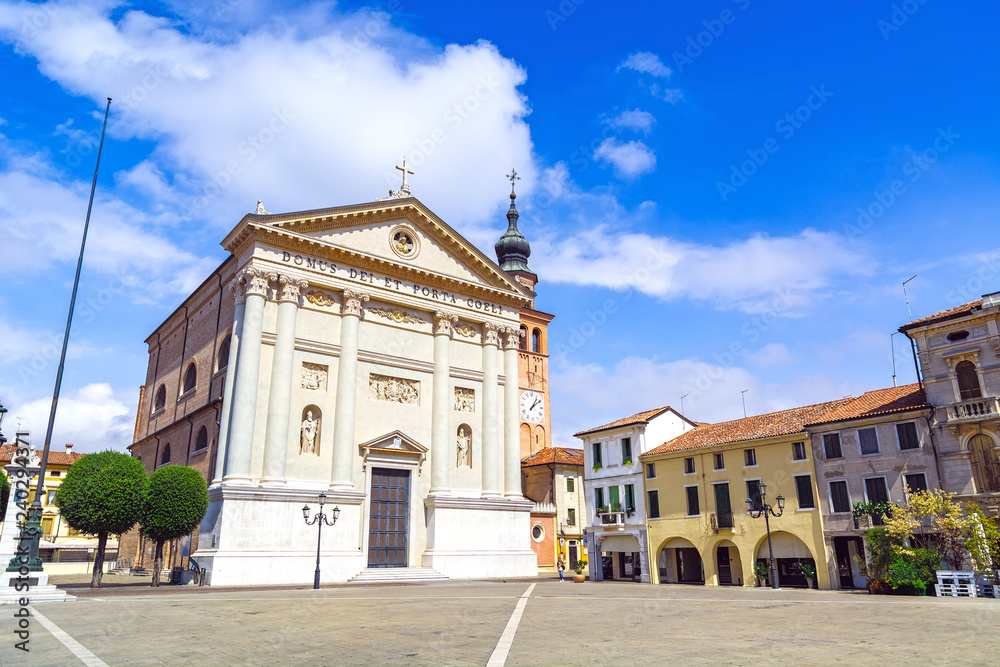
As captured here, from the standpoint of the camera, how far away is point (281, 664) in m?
8.46

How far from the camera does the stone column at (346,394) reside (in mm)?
31094

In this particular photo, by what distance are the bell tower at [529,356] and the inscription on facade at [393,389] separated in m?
21.5

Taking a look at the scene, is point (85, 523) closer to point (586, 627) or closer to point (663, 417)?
point (586, 627)

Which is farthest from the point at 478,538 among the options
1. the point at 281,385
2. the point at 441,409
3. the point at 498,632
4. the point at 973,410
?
the point at 498,632

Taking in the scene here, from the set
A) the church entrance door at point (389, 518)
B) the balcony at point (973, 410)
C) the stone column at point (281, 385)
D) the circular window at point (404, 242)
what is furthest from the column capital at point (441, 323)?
the balcony at point (973, 410)

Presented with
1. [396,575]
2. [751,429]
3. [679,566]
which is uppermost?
[751,429]

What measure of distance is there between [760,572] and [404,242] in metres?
23.7

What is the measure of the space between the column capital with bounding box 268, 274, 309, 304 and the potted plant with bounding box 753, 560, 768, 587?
2460cm

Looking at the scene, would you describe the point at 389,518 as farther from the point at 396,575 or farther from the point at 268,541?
the point at 268,541

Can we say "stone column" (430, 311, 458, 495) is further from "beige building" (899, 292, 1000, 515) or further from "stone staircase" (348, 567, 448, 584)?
"beige building" (899, 292, 1000, 515)

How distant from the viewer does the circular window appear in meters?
35.6

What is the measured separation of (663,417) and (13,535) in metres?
31.1

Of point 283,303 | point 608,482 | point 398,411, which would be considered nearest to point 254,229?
point 283,303

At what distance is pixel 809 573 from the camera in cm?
3014
